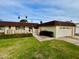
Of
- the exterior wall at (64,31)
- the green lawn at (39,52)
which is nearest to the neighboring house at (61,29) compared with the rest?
the exterior wall at (64,31)

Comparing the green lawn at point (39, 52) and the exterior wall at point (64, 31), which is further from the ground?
the exterior wall at point (64, 31)

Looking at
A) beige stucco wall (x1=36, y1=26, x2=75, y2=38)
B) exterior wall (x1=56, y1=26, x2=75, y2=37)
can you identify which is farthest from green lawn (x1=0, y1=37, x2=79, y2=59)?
exterior wall (x1=56, y1=26, x2=75, y2=37)

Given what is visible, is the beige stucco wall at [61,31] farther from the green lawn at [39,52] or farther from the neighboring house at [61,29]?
the green lawn at [39,52]

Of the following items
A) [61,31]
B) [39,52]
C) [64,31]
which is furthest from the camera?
[64,31]

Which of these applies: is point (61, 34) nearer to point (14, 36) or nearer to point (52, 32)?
point (52, 32)

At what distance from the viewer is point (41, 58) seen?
891 centimetres

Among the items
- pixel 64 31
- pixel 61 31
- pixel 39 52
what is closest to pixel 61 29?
pixel 61 31

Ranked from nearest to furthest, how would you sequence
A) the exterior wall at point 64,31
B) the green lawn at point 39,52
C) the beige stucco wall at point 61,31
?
the green lawn at point 39,52, the beige stucco wall at point 61,31, the exterior wall at point 64,31

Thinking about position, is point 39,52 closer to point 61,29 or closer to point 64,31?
point 61,29

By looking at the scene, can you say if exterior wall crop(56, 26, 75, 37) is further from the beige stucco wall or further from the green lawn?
the green lawn

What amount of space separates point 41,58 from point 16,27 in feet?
77.1

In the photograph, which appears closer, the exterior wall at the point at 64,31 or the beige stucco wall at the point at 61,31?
the beige stucco wall at the point at 61,31

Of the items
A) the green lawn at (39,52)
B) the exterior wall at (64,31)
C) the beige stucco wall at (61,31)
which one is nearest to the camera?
the green lawn at (39,52)

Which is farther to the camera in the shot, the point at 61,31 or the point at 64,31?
the point at 64,31
